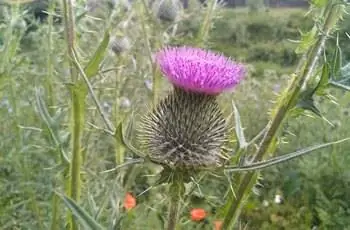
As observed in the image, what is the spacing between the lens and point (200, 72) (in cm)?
183

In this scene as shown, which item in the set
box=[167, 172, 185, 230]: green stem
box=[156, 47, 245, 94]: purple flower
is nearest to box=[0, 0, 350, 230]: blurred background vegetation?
box=[167, 172, 185, 230]: green stem

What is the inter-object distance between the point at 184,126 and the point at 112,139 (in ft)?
5.85

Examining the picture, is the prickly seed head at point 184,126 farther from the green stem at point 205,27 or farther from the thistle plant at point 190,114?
the green stem at point 205,27

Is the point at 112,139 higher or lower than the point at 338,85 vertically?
lower

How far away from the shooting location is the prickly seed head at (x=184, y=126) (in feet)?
6.13

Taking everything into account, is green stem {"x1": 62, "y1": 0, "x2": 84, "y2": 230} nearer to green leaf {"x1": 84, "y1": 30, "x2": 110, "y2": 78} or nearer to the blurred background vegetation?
the blurred background vegetation

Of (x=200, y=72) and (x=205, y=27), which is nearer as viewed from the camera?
(x=200, y=72)

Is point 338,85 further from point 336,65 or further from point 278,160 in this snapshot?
point 278,160

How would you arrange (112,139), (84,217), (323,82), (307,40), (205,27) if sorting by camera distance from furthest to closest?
(112,139) → (205,27) → (307,40) → (323,82) → (84,217)

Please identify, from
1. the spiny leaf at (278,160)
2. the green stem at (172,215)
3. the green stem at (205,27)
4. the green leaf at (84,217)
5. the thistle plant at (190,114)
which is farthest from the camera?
the green stem at (205,27)

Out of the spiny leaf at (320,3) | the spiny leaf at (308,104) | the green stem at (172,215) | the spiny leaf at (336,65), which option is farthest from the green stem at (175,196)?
the spiny leaf at (320,3)

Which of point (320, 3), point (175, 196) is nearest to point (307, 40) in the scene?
point (320, 3)

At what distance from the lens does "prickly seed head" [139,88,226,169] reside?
1870 millimetres

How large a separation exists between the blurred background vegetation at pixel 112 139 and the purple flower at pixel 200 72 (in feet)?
0.58
